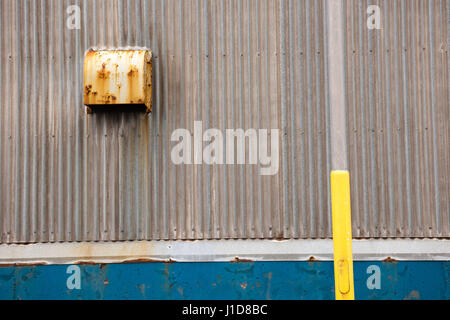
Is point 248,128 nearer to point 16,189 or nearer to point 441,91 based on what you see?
point 441,91

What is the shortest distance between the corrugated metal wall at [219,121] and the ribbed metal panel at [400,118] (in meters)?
0.01

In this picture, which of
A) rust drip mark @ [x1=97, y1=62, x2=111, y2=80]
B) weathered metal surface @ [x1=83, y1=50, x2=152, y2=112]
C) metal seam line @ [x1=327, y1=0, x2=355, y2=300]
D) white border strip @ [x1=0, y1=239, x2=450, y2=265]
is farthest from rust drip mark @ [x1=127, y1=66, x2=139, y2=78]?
metal seam line @ [x1=327, y1=0, x2=355, y2=300]

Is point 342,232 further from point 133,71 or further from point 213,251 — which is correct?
point 133,71

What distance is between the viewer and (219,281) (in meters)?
4.39

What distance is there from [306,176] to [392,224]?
1.10m

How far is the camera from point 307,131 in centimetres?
455

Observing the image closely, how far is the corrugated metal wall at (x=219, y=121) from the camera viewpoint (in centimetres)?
448

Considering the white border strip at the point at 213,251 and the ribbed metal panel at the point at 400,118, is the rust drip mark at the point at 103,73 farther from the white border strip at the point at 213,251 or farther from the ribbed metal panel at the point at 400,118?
the ribbed metal panel at the point at 400,118

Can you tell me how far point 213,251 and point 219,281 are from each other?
0.33m

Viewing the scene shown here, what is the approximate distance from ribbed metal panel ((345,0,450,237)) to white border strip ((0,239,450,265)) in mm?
154

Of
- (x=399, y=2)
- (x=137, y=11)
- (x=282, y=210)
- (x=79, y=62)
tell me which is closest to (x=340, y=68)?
(x=282, y=210)

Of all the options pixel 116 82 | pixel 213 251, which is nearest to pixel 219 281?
pixel 213 251

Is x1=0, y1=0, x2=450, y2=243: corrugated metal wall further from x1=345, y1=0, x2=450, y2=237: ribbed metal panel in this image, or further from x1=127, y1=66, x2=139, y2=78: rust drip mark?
x1=127, y1=66, x2=139, y2=78: rust drip mark

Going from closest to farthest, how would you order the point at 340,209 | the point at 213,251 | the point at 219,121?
1. the point at 340,209
2. the point at 213,251
3. the point at 219,121
